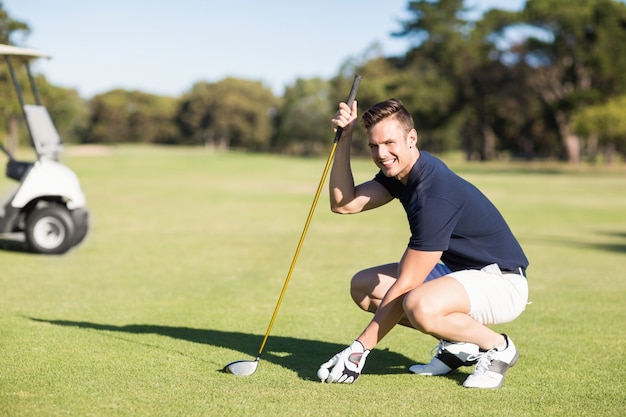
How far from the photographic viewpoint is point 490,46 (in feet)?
226

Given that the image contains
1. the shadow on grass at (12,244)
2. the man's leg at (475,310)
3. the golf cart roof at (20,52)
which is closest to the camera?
the man's leg at (475,310)

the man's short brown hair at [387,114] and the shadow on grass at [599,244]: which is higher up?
the man's short brown hair at [387,114]

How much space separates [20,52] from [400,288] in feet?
23.7

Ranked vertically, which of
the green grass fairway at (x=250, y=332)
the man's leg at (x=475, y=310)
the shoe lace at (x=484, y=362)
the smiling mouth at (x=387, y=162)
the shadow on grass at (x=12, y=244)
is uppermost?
the smiling mouth at (x=387, y=162)

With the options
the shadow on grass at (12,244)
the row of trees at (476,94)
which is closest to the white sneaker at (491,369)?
the shadow on grass at (12,244)

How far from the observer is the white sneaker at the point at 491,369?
177 inches

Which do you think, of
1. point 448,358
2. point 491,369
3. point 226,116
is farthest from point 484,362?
point 226,116

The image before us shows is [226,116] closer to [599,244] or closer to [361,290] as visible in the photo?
[599,244]

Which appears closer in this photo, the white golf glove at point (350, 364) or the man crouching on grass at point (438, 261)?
the man crouching on grass at point (438, 261)

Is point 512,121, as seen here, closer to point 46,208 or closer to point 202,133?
point 202,133

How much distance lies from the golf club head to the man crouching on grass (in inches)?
18.6

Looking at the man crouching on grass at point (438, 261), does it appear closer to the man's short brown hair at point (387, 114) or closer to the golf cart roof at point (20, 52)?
the man's short brown hair at point (387, 114)

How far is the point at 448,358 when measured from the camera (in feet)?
15.8

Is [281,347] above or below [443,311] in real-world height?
below
